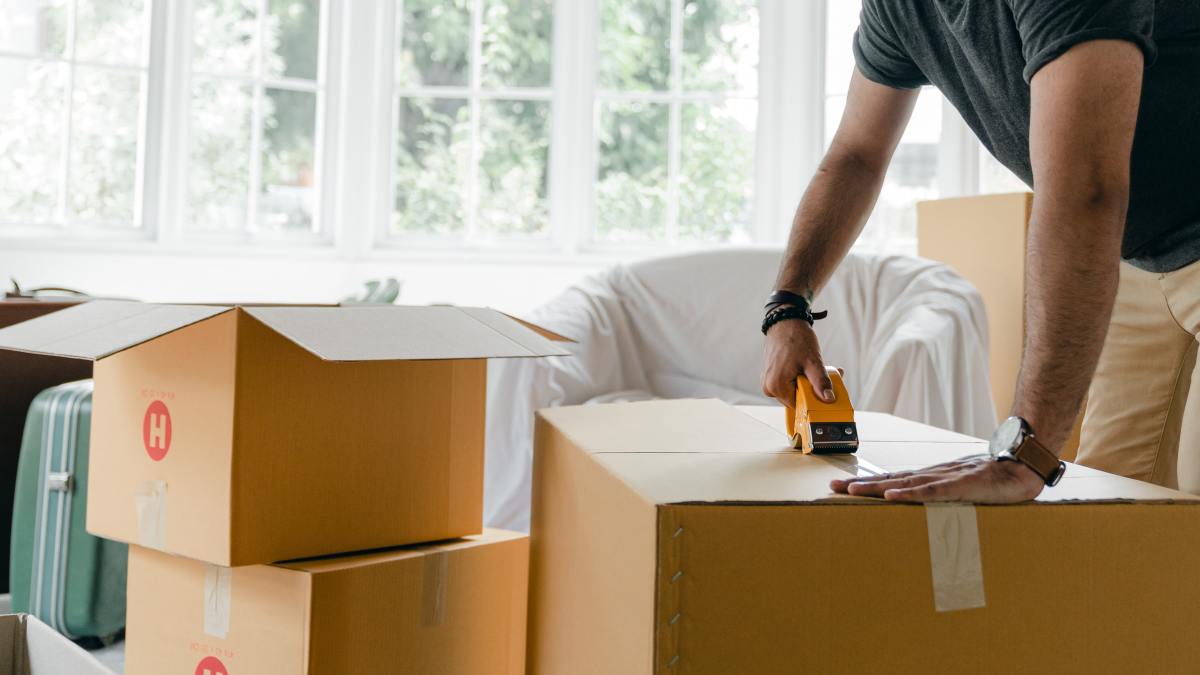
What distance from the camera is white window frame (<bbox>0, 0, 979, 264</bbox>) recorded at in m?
4.08

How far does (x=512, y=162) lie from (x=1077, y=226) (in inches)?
137

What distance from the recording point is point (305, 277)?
4.05 metres

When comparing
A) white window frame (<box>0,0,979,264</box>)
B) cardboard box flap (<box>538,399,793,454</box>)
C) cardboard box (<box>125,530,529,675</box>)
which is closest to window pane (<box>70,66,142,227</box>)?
white window frame (<box>0,0,979,264</box>)

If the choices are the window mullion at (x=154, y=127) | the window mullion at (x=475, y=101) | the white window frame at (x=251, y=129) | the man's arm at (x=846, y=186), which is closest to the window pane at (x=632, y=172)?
the window mullion at (x=475, y=101)

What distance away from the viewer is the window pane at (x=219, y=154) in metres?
3.90

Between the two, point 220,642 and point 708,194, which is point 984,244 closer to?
point 708,194

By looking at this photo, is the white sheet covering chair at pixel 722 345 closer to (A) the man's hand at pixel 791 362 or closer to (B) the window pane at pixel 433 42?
(A) the man's hand at pixel 791 362

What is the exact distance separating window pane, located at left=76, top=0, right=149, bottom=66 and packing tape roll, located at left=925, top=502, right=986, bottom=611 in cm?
358

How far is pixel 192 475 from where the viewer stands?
1076 millimetres

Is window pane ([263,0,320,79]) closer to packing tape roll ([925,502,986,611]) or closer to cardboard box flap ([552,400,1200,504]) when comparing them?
cardboard box flap ([552,400,1200,504])

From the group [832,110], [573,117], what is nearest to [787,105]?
[832,110]

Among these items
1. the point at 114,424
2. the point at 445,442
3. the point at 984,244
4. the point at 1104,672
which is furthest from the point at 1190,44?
the point at 984,244

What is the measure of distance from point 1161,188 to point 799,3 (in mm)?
3163

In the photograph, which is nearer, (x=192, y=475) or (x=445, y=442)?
(x=192, y=475)
